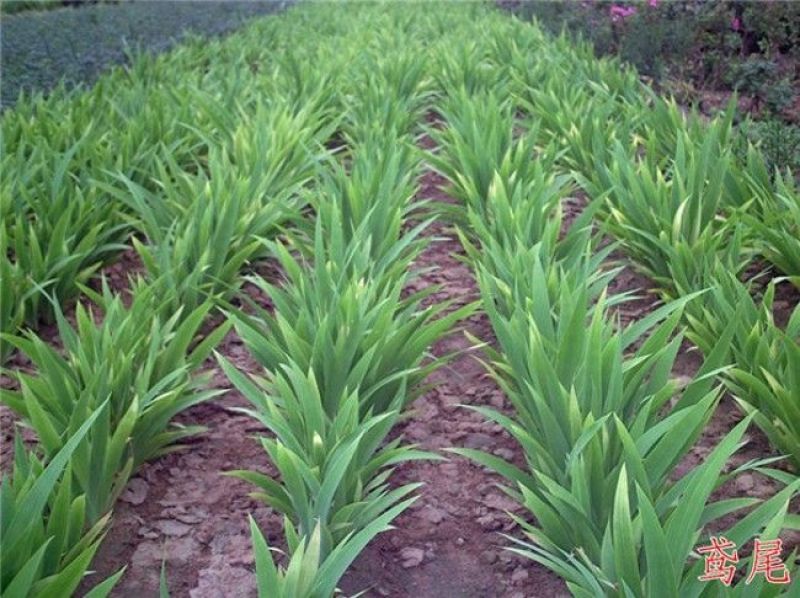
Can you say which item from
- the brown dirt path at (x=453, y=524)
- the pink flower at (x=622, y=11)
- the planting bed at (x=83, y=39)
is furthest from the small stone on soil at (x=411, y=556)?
the pink flower at (x=622, y=11)

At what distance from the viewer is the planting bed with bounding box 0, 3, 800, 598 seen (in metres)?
1.32

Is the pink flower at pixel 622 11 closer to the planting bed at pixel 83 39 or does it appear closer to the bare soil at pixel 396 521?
the planting bed at pixel 83 39

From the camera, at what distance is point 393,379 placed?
1.74 meters

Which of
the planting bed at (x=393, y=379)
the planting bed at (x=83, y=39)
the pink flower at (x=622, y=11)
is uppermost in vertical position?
the pink flower at (x=622, y=11)

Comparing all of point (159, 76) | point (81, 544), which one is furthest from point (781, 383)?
point (159, 76)

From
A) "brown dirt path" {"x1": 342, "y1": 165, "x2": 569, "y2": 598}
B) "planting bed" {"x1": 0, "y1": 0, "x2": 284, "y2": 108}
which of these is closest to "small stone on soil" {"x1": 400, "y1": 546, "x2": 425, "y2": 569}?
"brown dirt path" {"x1": 342, "y1": 165, "x2": 569, "y2": 598}

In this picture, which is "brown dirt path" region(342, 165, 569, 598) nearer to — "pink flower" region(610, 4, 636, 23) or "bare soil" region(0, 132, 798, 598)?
"bare soil" region(0, 132, 798, 598)

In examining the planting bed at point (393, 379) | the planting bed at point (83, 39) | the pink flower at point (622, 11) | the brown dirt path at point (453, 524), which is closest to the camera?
the planting bed at point (393, 379)

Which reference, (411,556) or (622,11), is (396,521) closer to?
(411,556)

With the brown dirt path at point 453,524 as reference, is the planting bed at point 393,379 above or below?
above

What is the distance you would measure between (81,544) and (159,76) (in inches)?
143

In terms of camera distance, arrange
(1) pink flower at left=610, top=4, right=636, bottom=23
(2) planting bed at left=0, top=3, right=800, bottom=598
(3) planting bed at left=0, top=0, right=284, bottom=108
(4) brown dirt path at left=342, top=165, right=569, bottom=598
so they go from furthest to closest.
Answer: (1) pink flower at left=610, top=4, right=636, bottom=23 → (3) planting bed at left=0, top=0, right=284, bottom=108 → (4) brown dirt path at left=342, top=165, right=569, bottom=598 → (2) planting bed at left=0, top=3, right=800, bottom=598

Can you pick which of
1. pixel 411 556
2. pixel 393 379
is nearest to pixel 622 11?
pixel 393 379

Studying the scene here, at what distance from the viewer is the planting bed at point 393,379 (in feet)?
4.34
